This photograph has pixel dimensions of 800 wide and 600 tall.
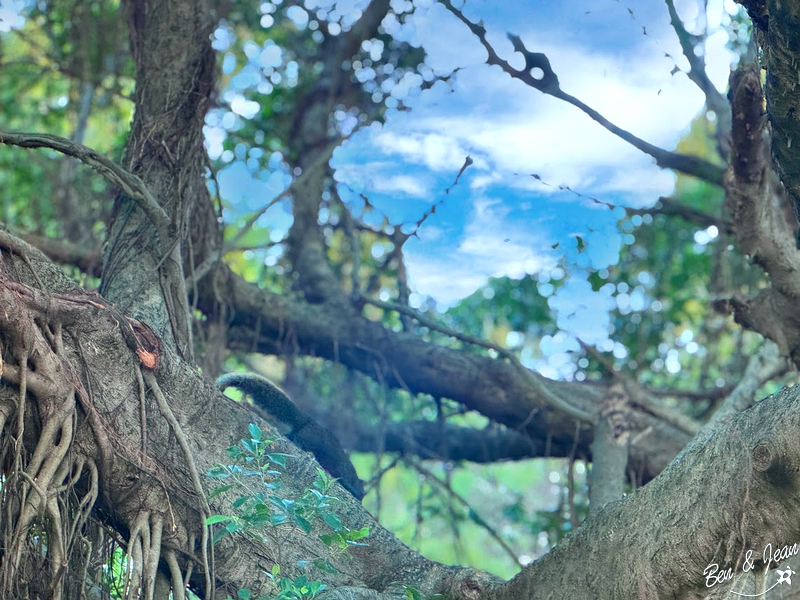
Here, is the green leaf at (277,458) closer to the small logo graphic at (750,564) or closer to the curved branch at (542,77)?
the small logo graphic at (750,564)

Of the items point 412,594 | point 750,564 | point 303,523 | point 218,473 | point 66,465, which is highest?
point 66,465

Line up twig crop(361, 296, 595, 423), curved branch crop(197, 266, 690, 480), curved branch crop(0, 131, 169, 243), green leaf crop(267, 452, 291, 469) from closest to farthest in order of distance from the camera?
green leaf crop(267, 452, 291, 469), curved branch crop(0, 131, 169, 243), twig crop(361, 296, 595, 423), curved branch crop(197, 266, 690, 480)

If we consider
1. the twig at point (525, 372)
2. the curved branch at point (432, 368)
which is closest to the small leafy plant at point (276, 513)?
the twig at point (525, 372)

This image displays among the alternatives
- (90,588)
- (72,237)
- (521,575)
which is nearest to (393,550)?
(521,575)

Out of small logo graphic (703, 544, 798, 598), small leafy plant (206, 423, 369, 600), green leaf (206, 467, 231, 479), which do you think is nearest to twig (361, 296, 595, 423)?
small leafy plant (206, 423, 369, 600)

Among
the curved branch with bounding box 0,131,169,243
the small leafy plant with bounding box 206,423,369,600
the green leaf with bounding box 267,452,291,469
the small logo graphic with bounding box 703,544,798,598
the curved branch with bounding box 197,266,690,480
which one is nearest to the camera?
the small logo graphic with bounding box 703,544,798,598

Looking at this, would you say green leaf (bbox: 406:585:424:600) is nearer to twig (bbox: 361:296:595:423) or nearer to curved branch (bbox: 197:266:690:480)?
twig (bbox: 361:296:595:423)

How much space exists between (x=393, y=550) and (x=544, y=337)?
114 inches

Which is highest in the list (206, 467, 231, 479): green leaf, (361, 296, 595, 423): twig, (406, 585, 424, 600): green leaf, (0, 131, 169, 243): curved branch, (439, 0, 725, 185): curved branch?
(439, 0, 725, 185): curved branch

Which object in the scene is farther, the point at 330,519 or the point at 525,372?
the point at 525,372

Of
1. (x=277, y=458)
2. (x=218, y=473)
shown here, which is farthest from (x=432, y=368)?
(x=218, y=473)

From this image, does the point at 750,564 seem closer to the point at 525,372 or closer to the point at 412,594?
the point at 412,594

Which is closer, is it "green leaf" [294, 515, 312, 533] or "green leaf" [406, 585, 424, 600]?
"green leaf" [294, 515, 312, 533]

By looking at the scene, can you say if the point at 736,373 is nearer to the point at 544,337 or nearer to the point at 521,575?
the point at 544,337
